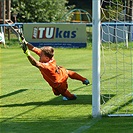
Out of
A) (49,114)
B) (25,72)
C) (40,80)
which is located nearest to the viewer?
(49,114)

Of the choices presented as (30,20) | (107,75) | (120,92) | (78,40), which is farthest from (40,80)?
(30,20)

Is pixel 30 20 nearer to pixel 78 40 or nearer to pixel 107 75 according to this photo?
pixel 78 40

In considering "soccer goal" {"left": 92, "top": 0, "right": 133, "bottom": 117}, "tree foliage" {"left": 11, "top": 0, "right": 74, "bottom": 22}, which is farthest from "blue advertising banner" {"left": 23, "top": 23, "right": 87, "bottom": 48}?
"tree foliage" {"left": 11, "top": 0, "right": 74, "bottom": 22}

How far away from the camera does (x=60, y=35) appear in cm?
2672

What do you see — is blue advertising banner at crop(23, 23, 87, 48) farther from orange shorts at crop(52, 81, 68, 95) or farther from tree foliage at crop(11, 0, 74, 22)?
orange shorts at crop(52, 81, 68, 95)

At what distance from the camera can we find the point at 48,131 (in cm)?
877

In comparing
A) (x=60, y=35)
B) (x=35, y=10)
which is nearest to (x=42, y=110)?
(x=60, y=35)

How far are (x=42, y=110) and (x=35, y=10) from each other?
3101cm

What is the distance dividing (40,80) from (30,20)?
2609cm

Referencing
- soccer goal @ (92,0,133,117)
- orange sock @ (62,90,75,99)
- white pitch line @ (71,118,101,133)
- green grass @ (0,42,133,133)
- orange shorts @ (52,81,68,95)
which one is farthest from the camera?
orange sock @ (62,90,75,99)

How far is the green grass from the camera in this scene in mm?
8992

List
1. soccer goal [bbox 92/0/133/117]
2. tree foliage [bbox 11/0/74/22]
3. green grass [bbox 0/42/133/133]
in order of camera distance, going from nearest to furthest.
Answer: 1. green grass [bbox 0/42/133/133]
2. soccer goal [bbox 92/0/133/117]
3. tree foliage [bbox 11/0/74/22]

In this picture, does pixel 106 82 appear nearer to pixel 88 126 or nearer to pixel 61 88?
pixel 61 88

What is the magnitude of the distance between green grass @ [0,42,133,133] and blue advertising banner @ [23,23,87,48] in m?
9.21
